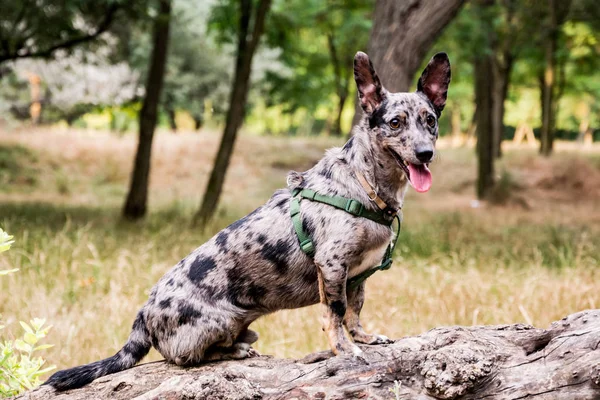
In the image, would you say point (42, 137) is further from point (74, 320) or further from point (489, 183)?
point (74, 320)

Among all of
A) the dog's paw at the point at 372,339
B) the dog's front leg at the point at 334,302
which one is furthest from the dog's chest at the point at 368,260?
the dog's paw at the point at 372,339

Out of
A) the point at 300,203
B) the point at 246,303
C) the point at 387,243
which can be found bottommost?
the point at 246,303

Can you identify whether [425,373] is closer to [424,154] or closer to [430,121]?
[424,154]

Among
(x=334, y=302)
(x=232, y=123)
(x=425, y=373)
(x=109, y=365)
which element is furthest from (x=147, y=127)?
(x=425, y=373)

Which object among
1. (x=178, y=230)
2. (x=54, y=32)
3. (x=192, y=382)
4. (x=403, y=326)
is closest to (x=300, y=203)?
(x=192, y=382)

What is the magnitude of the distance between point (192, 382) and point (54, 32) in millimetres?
9446

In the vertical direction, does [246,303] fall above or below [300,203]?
below

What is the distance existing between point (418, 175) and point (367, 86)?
0.56 m

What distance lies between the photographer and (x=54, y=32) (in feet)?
35.2

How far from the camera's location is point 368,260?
10.9 ft

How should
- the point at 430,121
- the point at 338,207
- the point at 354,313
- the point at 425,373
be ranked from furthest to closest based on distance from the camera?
the point at 354,313 → the point at 338,207 → the point at 430,121 → the point at 425,373

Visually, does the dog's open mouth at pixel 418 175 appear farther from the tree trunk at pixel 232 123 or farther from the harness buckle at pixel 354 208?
the tree trunk at pixel 232 123

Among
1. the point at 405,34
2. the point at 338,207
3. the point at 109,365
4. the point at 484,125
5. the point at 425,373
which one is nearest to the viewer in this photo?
the point at 425,373

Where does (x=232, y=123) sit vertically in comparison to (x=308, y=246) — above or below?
above
